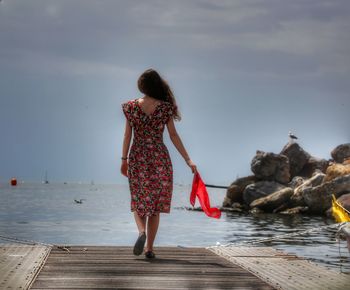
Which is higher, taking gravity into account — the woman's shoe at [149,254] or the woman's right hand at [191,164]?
the woman's right hand at [191,164]

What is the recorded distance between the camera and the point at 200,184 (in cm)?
904

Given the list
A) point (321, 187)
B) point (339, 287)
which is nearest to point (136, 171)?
point (339, 287)

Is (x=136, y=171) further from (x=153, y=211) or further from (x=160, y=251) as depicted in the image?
(x=160, y=251)

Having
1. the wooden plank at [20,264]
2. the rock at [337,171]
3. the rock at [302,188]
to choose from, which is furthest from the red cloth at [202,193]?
the rock at [302,188]

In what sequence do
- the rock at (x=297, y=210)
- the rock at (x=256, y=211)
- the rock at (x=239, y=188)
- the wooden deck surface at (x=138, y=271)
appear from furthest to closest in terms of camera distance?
the rock at (x=239, y=188) → the rock at (x=256, y=211) → the rock at (x=297, y=210) → the wooden deck surface at (x=138, y=271)

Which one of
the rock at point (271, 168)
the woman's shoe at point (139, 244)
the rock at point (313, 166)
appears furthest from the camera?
the rock at point (313, 166)

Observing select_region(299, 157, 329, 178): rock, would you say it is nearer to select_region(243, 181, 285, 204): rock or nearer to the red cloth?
select_region(243, 181, 285, 204): rock

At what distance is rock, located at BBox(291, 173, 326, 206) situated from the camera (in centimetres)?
5097

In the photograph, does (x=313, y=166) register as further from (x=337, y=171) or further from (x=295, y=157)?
(x=337, y=171)

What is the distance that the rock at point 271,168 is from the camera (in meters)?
60.1

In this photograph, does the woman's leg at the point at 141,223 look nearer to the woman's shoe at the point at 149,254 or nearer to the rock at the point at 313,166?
the woman's shoe at the point at 149,254

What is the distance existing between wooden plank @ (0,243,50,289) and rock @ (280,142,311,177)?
55.6 m

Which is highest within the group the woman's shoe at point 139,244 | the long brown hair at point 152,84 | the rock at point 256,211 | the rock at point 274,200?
the long brown hair at point 152,84

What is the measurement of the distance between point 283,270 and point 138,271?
5.84ft
